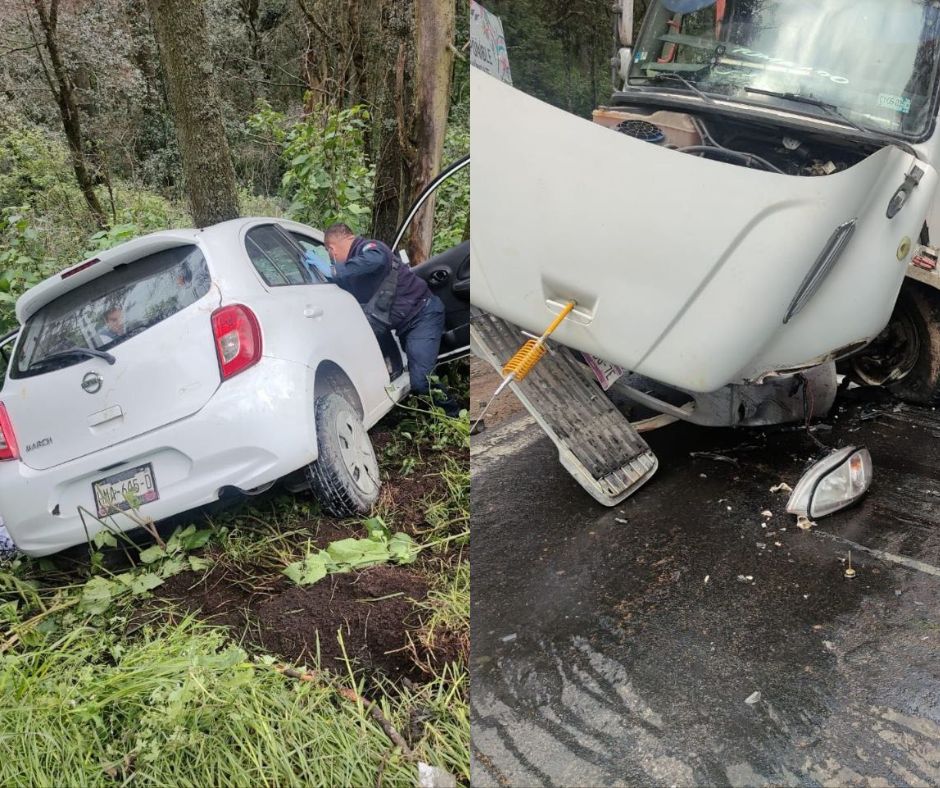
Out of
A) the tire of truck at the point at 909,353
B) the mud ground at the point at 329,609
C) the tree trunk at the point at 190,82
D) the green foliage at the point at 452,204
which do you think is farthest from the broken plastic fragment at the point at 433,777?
the tire of truck at the point at 909,353

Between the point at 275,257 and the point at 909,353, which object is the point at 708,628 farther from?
the point at 909,353

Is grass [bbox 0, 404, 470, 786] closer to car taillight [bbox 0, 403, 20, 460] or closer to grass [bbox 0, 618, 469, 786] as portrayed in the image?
grass [bbox 0, 618, 469, 786]

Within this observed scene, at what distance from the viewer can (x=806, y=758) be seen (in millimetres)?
2385

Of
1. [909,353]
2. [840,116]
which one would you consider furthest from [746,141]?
[909,353]

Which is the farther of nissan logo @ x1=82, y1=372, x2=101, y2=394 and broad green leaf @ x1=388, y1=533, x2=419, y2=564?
nissan logo @ x1=82, y1=372, x2=101, y2=394

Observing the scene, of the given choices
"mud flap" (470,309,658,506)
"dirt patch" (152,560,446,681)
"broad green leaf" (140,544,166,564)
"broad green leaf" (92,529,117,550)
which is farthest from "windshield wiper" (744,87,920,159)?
"broad green leaf" (92,529,117,550)

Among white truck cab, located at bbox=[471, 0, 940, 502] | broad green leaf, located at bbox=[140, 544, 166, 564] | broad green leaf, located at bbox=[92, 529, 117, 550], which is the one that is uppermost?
white truck cab, located at bbox=[471, 0, 940, 502]

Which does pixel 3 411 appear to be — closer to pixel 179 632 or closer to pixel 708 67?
pixel 179 632

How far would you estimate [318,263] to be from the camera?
4.02 m

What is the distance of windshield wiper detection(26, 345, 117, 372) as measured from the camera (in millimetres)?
3029

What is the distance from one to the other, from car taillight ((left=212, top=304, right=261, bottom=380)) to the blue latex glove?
2.78 feet

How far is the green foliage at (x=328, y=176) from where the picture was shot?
190 inches

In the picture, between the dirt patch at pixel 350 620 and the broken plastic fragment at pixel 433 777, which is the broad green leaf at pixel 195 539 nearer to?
the dirt patch at pixel 350 620

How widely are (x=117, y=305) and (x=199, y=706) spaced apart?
67.9 inches
